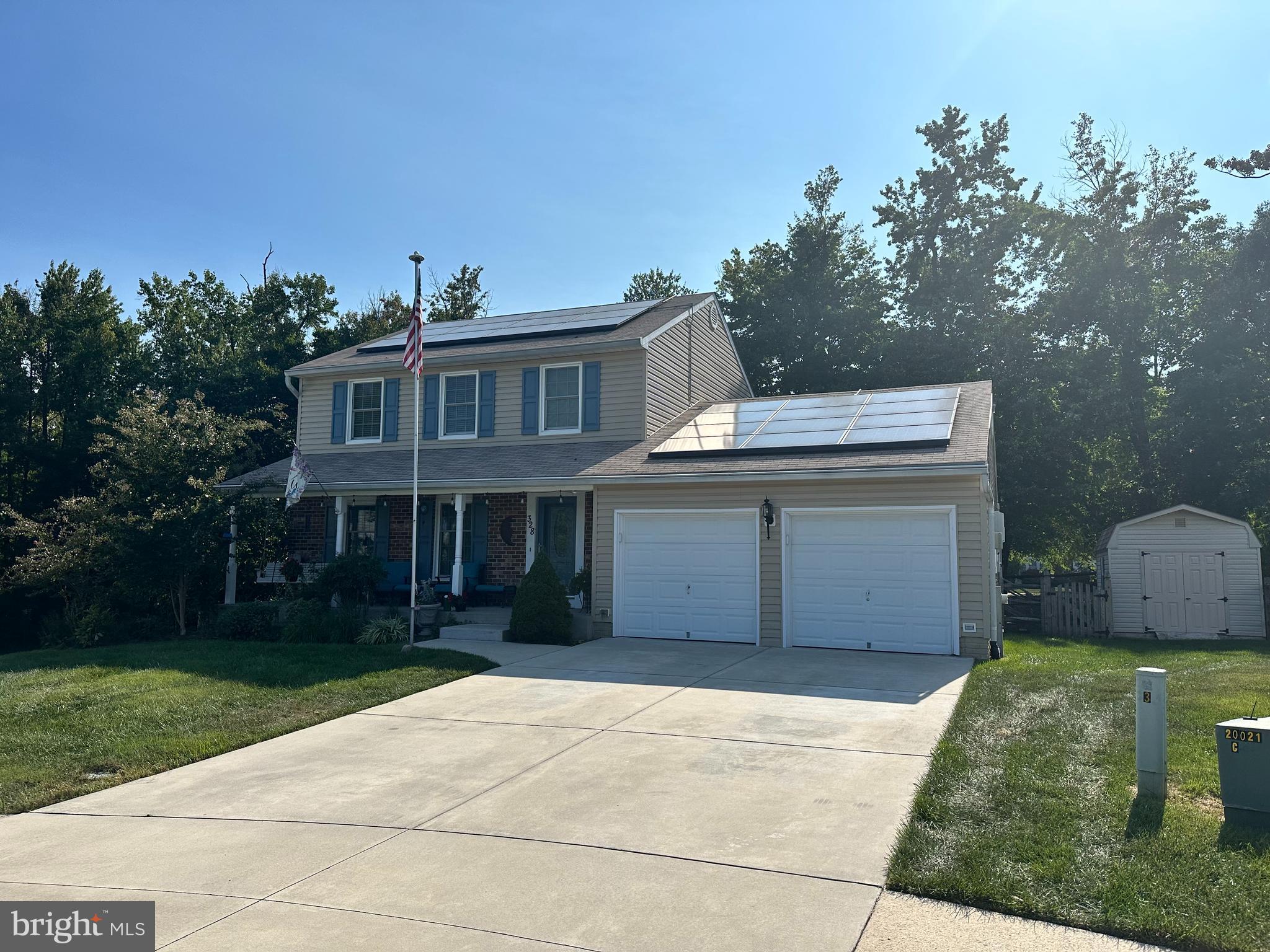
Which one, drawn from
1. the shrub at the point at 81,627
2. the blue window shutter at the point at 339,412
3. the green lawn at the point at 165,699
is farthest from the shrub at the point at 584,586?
the shrub at the point at 81,627

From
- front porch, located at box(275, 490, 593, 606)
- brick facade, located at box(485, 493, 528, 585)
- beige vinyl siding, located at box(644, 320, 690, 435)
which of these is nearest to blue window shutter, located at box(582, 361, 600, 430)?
beige vinyl siding, located at box(644, 320, 690, 435)

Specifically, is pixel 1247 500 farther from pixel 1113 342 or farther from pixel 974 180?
pixel 974 180

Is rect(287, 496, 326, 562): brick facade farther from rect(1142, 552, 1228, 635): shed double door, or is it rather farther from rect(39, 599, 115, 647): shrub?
rect(1142, 552, 1228, 635): shed double door

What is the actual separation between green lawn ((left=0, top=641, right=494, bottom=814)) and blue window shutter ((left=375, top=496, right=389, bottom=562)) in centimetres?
461

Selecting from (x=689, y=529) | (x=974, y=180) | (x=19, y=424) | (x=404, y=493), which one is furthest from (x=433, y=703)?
(x=974, y=180)

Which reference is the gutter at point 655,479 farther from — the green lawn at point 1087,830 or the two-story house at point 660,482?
the green lawn at point 1087,830

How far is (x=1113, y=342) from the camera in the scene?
2614 cm

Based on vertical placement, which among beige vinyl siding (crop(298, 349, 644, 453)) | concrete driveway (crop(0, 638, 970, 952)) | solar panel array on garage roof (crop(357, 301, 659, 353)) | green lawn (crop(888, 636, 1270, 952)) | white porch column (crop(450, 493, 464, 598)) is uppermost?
solar panel array on garage roof (crop(357, 301, 659, 353))

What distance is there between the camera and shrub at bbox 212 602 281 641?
1609 cm

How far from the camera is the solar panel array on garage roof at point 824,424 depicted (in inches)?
555

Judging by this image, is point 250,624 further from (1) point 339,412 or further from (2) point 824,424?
(2) point 824,424

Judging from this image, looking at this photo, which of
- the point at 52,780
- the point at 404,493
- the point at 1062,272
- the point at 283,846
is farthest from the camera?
the point at 1062,272

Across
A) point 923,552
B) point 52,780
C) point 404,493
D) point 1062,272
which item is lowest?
point 52,780

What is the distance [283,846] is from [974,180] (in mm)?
32848
